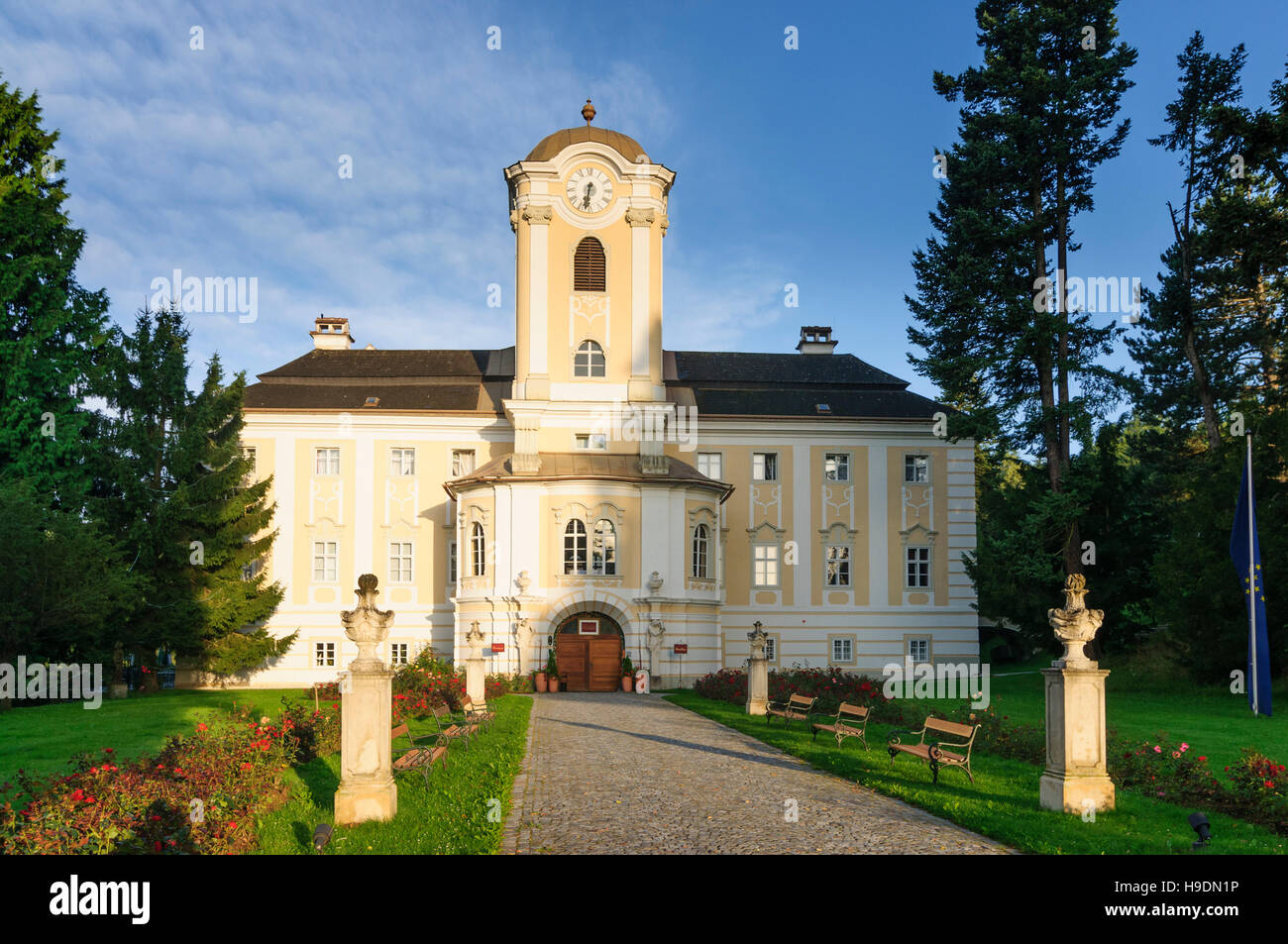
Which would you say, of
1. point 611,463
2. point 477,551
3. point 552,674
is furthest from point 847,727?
point 477,551

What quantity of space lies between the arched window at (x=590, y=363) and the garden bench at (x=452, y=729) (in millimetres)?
16501

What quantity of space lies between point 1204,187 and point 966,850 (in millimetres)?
30516

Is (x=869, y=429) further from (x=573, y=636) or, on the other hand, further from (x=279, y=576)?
(x=279, y=576)

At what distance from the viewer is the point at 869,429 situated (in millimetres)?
36500

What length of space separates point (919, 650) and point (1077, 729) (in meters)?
25.8

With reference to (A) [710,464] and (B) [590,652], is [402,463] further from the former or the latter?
(A) [710,464]

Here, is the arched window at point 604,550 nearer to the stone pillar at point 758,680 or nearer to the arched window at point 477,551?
the arched window at point 477,551

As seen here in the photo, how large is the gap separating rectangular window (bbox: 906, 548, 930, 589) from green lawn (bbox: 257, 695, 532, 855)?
23654 millimetres

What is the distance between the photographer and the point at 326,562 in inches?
1390

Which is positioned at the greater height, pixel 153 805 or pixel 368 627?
pixel 368 627

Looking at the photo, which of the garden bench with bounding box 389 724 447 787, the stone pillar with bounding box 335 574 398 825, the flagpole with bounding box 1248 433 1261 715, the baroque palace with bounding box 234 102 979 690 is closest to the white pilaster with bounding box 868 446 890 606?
the baroque palace with bounding box 234 102 979 690

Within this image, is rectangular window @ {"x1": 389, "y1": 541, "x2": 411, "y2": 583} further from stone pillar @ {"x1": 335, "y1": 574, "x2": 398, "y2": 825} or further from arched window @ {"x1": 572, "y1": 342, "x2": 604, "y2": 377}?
stone pillar @ {"x1": 335, "y1": 574, "x2": 398, "y2": 825}
